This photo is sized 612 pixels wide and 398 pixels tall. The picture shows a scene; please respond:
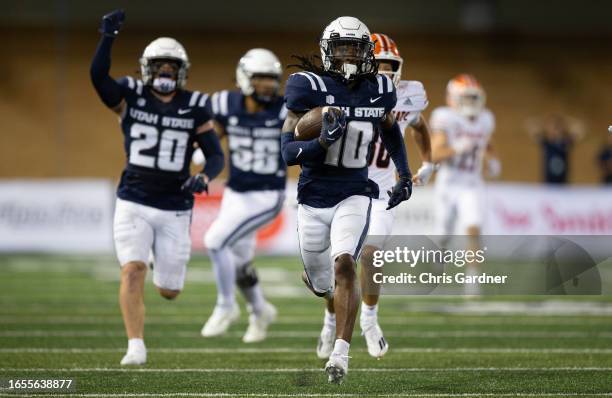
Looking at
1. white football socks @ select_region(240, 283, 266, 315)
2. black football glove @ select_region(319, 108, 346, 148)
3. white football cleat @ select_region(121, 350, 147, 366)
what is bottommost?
white football cleat @ select_region(121, 350, 147, 366)

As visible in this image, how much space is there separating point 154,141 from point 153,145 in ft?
0.08

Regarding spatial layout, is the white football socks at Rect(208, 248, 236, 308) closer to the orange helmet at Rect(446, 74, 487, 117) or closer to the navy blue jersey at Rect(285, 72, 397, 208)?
the navy blue jersey at Rect(285, 72, 397, 208)

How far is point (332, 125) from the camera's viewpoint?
212 inches

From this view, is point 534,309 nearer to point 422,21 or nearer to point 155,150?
point 155,150

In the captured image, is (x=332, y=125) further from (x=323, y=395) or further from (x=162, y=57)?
(x=162, y=57)

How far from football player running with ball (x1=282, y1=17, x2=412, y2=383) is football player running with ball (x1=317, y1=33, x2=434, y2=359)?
2.50 ft

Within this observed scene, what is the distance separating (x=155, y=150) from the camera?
700cm

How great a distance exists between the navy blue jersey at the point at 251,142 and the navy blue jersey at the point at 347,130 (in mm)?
2544

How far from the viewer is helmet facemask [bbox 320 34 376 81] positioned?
577 centimetres

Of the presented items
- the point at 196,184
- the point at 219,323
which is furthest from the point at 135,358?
the point at 219,323

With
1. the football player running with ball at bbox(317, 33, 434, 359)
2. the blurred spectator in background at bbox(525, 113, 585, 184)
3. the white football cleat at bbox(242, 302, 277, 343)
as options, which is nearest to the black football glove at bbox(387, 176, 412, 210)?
the football player running with ball at bbox(317, 33, 434, 359)

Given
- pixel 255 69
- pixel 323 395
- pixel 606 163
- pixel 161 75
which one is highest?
pixel 606 163

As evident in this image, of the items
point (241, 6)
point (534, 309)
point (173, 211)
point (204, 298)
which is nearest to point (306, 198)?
point (173, 211)

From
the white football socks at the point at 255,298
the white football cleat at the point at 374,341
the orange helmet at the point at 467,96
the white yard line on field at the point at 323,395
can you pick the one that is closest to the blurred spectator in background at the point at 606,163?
the orange helmet at the point at 467,96
